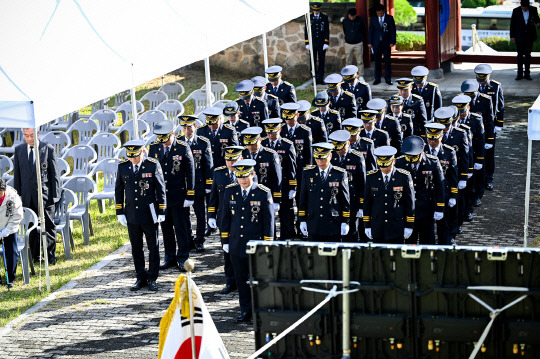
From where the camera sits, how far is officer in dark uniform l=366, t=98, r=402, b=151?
1305 centimetres

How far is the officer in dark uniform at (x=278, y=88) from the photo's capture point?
50.6 feet

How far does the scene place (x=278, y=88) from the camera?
50.9 ft

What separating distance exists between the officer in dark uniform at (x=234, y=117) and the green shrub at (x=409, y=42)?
910cm

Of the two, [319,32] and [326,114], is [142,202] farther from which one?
[319,32]

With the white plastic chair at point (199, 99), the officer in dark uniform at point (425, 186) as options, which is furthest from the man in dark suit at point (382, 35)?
the officer in dark uniform at point (425, 186)

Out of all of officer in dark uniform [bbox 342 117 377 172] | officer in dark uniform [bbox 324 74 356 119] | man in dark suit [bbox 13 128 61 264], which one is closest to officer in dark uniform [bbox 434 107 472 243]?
officer in dark uniform [bbox 342 117 377 172]

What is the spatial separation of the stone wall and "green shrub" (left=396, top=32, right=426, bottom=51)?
4.32 ft

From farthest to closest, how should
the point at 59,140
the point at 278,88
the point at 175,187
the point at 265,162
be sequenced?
the point at 278,88, the point at 59,140, the point at 175,187, the point at 265,162

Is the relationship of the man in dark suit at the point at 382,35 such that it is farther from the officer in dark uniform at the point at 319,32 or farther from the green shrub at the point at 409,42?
the green shrub at the point at 409,42

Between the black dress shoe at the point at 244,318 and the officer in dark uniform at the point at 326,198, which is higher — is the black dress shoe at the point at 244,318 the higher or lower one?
the lower one

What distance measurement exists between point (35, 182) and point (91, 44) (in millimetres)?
1931

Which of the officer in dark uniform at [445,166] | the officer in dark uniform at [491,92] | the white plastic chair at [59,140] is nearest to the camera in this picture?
the officer in dark uniform at [445,166]

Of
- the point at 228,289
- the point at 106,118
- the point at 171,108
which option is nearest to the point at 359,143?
the point at 228,289

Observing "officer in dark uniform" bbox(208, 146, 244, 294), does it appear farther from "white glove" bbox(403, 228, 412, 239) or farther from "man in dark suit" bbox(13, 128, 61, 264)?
"man in dark suit" bbox(13, 128, 61, 264)
